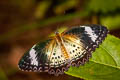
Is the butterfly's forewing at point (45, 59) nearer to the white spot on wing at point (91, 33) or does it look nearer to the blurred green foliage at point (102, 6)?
the white spot on wing at point (91, 33)


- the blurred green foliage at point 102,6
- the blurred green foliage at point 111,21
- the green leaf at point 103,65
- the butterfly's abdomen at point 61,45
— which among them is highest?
the blurred green foliage at point 102,6

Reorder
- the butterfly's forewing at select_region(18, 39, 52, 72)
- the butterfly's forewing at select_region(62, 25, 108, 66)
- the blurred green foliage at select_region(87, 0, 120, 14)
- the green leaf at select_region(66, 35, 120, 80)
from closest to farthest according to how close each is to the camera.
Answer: the green leaf at select_region(66, 35, 120, 80) → the butterfly's forewing at select_region(62, 25, 108, 66) → the butterfly's forewing at select_region(18, 39, 52, 72) → the blurred green foliage at select_region(87, 0, 120, 14)

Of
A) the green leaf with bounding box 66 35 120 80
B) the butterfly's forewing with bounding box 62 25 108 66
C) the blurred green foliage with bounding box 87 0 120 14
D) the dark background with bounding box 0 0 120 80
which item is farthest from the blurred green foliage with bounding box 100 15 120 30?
the green leaf with bounding box 66 35 120 80

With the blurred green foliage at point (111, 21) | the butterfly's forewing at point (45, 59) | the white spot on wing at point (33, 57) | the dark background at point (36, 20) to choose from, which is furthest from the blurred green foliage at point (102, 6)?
the white spot on wing at point (33, 57)

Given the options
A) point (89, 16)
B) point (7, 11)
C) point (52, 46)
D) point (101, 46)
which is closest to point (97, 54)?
point (101, 46)

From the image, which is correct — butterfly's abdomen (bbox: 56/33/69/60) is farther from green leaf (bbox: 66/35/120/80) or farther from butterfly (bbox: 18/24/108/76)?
green leaf (bbox: 66/35/120/80)

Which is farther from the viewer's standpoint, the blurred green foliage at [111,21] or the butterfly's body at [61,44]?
the blurred green foliage at [111,21]
